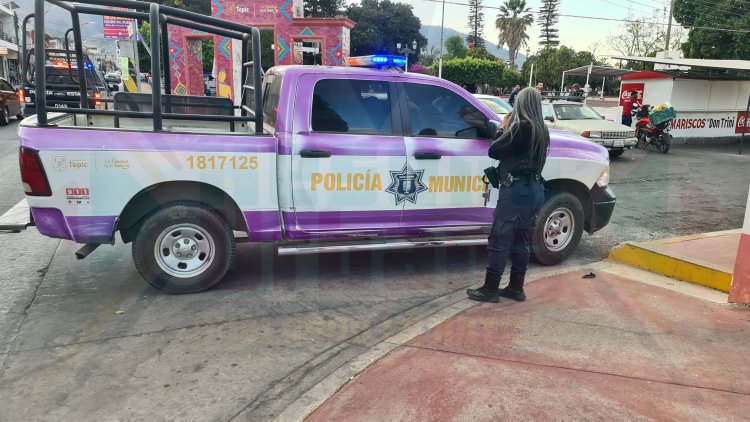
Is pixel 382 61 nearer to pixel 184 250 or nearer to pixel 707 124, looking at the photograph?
pixel 184 250

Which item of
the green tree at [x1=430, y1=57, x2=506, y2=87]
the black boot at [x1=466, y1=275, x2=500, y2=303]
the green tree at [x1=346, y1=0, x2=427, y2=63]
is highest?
the green tree at [x1=346, y1=0, x2=427, y2=63]

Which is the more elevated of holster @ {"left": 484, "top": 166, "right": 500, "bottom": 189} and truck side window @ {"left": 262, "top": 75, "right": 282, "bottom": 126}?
truck side window @ {"left": 262, "top": 75, "right": 282, "bottom": 126}

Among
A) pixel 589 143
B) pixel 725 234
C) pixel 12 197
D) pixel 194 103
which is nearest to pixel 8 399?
pixel 194 103

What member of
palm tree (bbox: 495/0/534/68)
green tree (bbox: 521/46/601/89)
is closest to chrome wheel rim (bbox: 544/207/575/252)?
green tree (bbox: 521/46/601/89)

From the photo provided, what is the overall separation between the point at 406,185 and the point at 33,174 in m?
3.06

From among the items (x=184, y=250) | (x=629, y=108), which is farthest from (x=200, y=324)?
(x=629, y=108)

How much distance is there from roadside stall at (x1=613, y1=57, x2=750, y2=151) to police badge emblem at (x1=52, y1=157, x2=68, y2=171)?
1850 centimetres

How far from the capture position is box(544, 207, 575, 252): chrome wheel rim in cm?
580

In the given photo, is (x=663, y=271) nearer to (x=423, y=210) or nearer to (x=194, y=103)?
(x=423, y=210)

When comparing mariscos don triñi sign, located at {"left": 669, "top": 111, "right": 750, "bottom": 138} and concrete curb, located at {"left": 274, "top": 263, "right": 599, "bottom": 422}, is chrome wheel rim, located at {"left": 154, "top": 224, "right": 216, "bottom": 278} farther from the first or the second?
mariscos don triñi sign, located at {"left": 669, "top": 111, "right": 750, "bottom": 138}

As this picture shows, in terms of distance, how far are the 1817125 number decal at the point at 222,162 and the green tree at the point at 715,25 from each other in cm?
2547

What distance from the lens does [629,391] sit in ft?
10.9

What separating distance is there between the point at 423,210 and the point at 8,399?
3.54 meters

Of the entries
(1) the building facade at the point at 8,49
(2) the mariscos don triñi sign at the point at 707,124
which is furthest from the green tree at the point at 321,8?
(2) the mariscos don triñi sign at the point at 707,124
